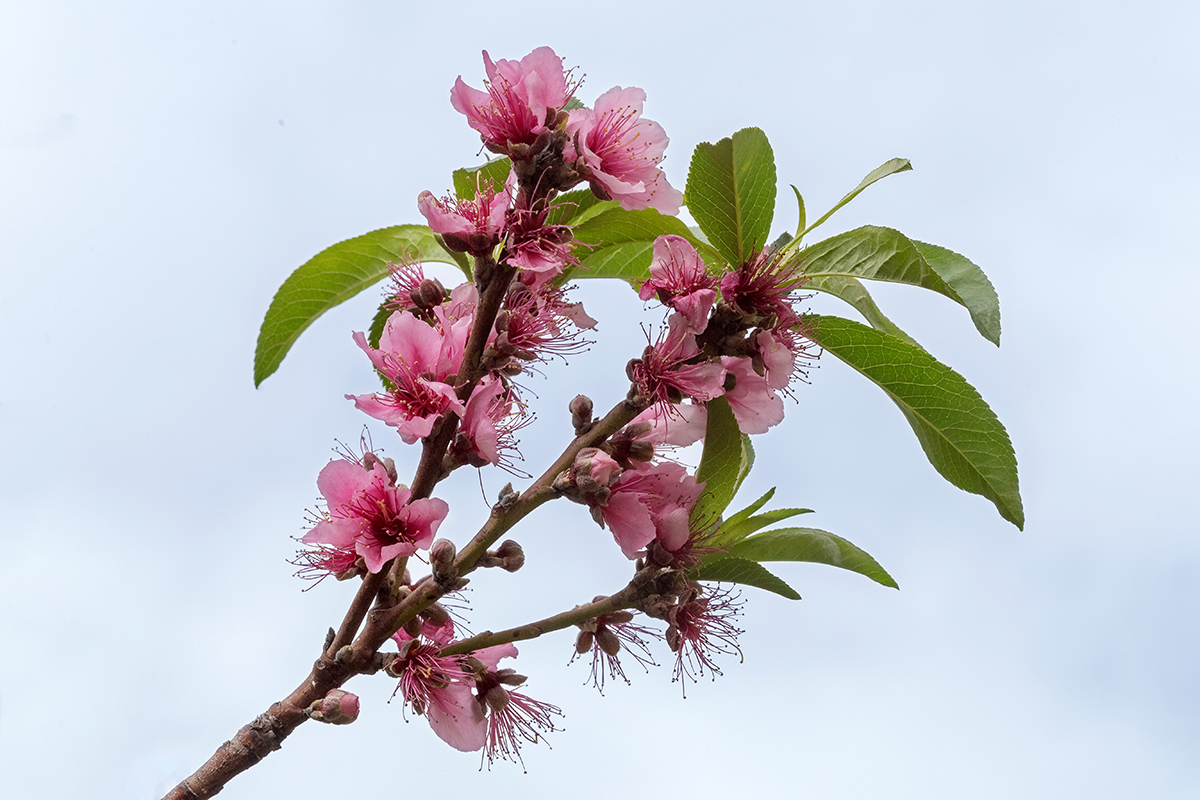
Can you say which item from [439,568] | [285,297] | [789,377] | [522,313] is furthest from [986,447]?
[285,297]

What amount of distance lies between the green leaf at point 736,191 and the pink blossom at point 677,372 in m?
0.16

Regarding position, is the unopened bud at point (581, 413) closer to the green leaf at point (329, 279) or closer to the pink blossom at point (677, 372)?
the pink blossom at point (677, 372)

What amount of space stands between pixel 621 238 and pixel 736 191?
0.19 metres

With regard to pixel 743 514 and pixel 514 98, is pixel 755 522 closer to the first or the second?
pixel 743 514

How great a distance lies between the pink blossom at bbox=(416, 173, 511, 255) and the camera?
1423mm

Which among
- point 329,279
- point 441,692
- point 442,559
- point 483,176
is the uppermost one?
point 329,279

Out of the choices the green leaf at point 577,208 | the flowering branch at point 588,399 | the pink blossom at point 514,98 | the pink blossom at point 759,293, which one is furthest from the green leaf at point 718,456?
the pink blossom at point 514,98

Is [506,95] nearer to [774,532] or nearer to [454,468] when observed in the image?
[454,468]

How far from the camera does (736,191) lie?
1.46 metres

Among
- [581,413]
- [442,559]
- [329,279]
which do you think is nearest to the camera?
[442,559]

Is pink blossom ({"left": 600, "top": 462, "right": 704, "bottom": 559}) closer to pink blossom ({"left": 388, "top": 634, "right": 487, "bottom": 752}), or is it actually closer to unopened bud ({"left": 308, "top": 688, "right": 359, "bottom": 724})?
pink blossom ({"left": 388, "top": 634, "right": 487, "bottom": 752})

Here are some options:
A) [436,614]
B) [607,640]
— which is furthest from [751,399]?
[436,614]

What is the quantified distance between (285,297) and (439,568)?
0.67 metres

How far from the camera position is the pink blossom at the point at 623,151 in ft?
4.69
